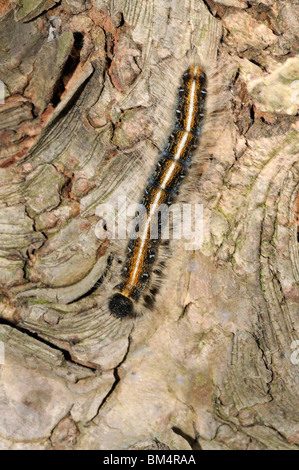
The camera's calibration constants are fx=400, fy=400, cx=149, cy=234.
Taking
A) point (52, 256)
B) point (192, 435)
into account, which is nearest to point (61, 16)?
point (52, 256)

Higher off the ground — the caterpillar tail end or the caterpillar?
the caterpillar

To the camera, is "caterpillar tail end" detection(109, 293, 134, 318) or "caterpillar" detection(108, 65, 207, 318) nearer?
"caterpillar tail end" detection(109, 293, 134, 318)

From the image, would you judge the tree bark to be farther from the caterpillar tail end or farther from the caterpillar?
the caterpillar

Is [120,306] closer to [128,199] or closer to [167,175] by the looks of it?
[128,199]

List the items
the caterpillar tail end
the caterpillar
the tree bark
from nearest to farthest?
the tree bark → the caterpillar tail end → the caterpillar

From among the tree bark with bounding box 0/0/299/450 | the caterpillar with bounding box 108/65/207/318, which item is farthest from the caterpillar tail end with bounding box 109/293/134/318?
the caterpillar with bounding box 108/65/207/318

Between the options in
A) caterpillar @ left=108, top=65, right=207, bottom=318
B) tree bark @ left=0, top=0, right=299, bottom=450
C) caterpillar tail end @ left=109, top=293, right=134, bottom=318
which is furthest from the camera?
caterpillar @ left=108, top=65, right=207, bottom=318

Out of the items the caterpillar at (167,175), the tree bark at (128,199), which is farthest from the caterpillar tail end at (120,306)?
the caterpillar at (167,175)
